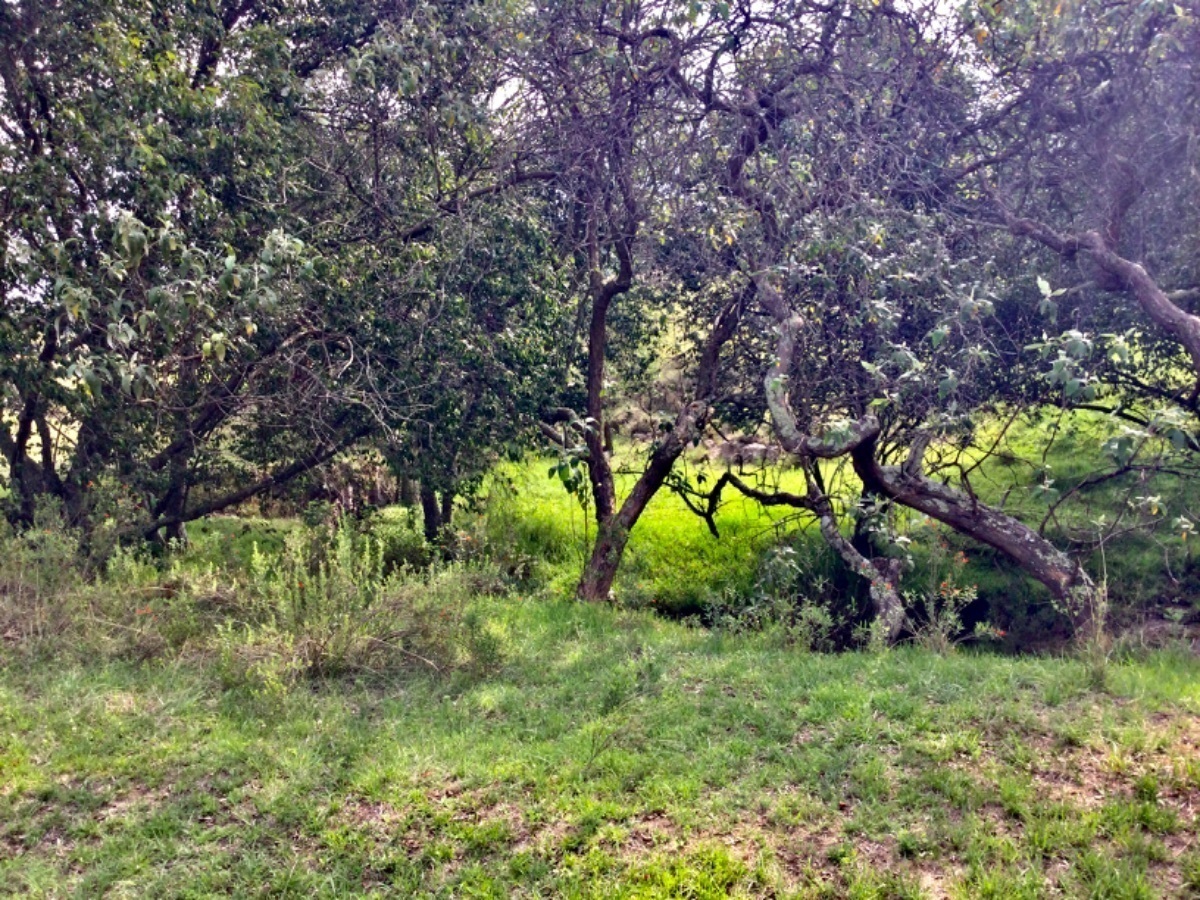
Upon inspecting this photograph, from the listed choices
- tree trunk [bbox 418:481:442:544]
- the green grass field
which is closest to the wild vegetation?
the green grass field

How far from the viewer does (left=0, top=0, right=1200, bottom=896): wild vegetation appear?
3.58 metres

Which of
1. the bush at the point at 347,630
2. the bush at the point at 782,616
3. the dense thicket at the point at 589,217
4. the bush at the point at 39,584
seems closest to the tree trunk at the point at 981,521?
the dense thicket at the point at 589,217

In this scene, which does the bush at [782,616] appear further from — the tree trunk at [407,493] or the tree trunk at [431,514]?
the tree trunk at [407,493]

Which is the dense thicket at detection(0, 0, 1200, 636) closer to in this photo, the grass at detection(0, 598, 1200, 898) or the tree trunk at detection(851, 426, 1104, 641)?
the tree trunk at detection(851, 426, 1104, 641)

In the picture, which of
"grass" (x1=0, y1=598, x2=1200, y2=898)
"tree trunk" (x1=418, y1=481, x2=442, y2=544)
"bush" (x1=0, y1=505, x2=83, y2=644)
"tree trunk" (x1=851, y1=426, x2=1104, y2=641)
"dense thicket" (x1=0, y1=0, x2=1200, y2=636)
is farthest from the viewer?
"tree trunk" (x1=418, y1=481, x2=442, y2=544)

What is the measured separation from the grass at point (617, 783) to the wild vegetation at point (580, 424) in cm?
2

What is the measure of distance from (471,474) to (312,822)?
428cm

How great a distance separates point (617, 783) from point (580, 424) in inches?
128

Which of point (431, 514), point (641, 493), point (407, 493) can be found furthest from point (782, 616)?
point (407, 493)

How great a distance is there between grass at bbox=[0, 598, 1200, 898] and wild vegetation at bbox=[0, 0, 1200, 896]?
24mm

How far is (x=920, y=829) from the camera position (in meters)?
3.40

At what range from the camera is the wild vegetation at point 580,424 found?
3584mm

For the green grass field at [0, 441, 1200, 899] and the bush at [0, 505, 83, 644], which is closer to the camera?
the green grass field at [0, 441, 1200, 899]

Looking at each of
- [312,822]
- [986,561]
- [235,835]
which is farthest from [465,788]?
[986,561]
